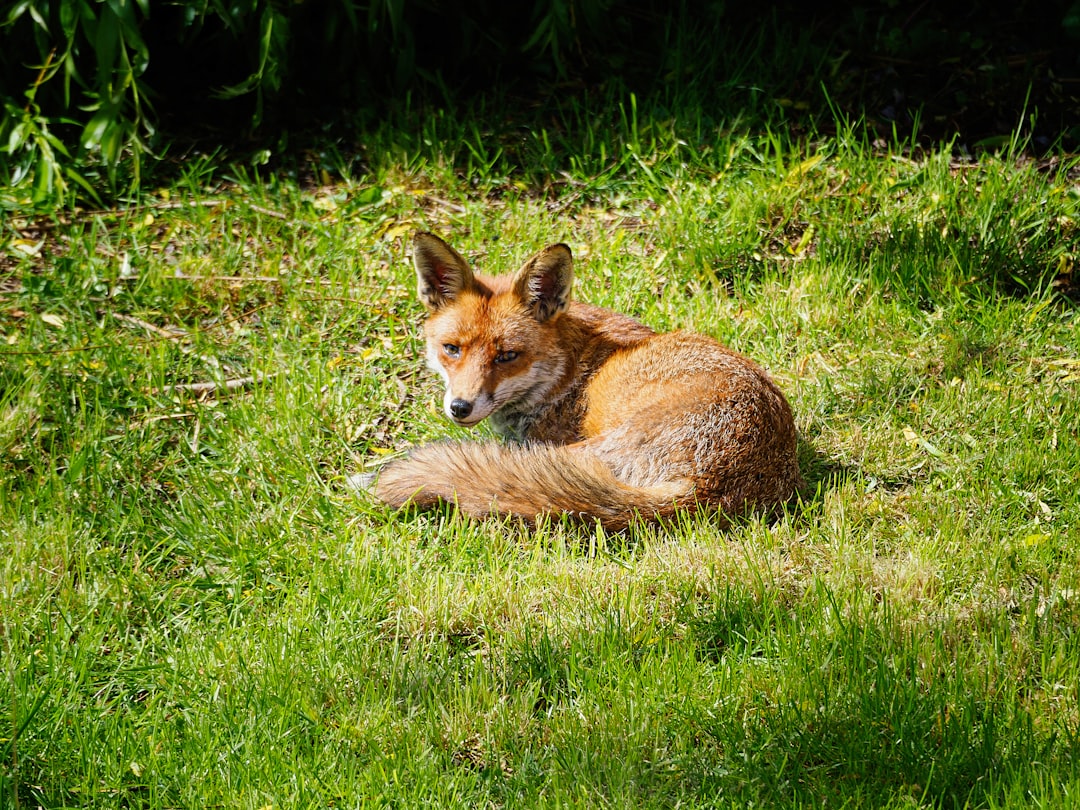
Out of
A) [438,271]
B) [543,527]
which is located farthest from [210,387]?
[543,527]

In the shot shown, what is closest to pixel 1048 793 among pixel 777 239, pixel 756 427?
pixel 756 427

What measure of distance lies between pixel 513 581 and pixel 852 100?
15.0 feet

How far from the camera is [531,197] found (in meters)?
6.74

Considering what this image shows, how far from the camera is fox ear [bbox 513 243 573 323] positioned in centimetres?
484

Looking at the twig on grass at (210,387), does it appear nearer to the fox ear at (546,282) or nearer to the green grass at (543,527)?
the green grass at (543,527)

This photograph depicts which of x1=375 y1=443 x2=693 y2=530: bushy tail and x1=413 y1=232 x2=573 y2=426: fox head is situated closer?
x1=375 y1=443 x2=693 y2=530: bushy tail

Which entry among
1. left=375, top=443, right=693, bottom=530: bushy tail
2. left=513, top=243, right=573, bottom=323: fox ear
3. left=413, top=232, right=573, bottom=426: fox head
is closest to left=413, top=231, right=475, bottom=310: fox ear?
left=413, top=232, right=573, bottom=426: fox head

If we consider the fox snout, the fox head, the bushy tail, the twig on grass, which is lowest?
the twig on grass

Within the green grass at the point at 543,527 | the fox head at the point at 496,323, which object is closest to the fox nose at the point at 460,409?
the fox head at the point at 496,323

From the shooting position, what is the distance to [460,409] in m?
4.57

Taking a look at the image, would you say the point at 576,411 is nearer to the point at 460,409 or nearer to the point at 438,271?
the point at 460,409

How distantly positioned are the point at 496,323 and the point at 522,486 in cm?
94

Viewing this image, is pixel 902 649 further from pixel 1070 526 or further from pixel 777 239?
pixel 777 239

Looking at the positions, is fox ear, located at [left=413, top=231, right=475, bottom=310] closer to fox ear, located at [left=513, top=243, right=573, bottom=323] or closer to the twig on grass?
fox ear, located at [left=513, top=243, right=573, bottom=323]
